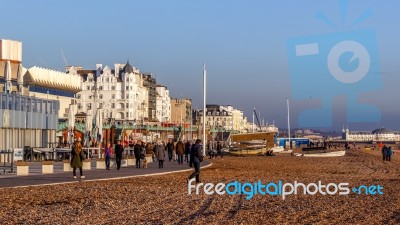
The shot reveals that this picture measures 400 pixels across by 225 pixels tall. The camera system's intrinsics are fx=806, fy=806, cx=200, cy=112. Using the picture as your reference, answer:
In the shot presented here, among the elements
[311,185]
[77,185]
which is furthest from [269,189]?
[77,185]

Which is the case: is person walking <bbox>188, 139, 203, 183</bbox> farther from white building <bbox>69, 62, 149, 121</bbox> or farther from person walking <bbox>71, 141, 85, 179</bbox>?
white building <bbox>69, 62, 149, 121</bbox>

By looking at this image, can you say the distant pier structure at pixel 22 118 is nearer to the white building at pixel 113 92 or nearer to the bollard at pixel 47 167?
the bollard at pixel 47 167

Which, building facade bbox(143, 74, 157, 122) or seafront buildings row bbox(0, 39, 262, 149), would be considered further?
building facade bbox(143, 74, 157, 122)

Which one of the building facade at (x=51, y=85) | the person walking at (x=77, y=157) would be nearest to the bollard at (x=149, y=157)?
the person walking at (x=77, y=157)

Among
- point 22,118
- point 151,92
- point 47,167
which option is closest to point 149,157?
point 22,118

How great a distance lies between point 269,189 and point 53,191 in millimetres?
6330

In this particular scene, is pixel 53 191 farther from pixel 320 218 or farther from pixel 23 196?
pixel 320 218

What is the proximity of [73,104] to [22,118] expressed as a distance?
56.8m

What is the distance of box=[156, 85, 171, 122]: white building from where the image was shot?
182 m

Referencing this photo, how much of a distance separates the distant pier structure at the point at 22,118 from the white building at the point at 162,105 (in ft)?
417

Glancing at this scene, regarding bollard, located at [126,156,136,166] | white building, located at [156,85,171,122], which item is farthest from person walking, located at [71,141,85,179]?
white building, located at [156,85,171,122]

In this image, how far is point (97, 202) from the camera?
62.1 feet

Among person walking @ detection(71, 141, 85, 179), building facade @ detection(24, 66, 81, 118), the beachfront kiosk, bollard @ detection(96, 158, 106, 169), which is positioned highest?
building facade @ detection(24, 66, 81, 118)

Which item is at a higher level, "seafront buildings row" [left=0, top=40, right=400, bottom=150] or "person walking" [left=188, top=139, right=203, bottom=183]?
"seafront buildings row" [left=0, top=40, right=400, bottom=150]
